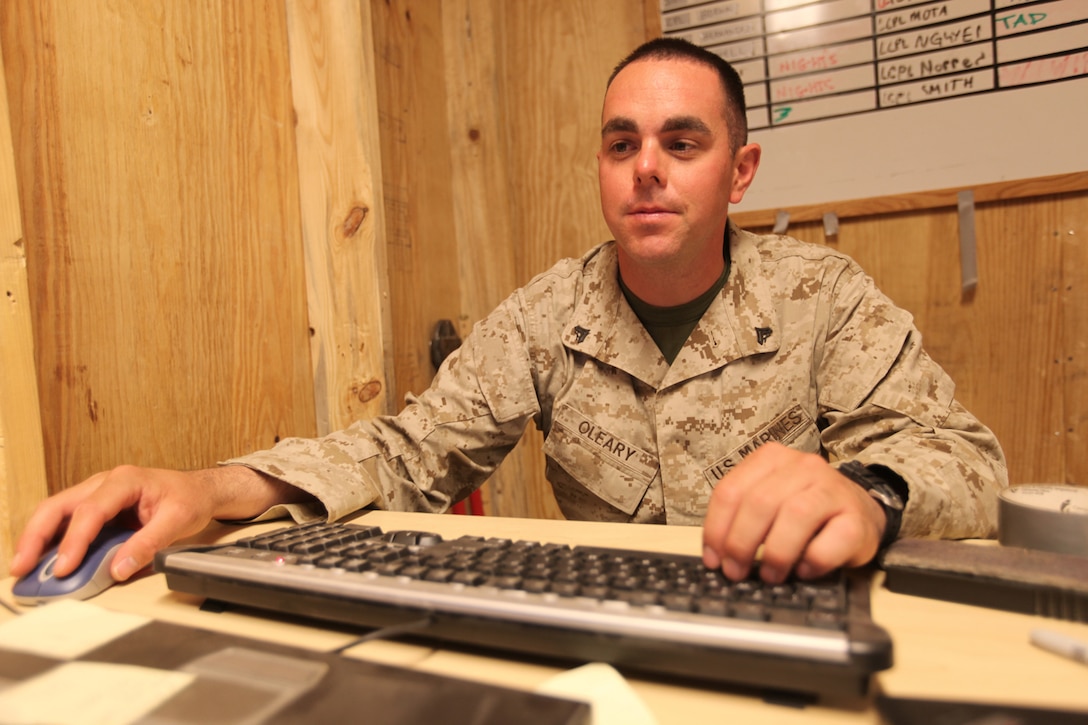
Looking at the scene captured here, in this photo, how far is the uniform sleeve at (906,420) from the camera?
0.73 meters

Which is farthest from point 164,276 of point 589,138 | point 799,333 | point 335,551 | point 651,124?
point 589,138

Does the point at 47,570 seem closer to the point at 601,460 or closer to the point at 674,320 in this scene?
the point at 601,460

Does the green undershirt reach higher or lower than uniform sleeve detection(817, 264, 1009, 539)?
higher

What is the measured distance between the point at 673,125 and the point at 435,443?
0.68 m

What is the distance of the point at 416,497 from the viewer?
1.12 m

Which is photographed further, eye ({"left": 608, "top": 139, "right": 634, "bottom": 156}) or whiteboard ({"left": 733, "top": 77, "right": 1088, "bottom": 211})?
whiteboard ({"left": 733, "top": 77, "right": 1088, "bottom": 211})

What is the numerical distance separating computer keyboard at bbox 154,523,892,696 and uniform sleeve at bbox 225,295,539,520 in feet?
0.98

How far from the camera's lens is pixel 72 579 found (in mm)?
636

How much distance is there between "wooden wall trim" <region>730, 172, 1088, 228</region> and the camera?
4.77 feet

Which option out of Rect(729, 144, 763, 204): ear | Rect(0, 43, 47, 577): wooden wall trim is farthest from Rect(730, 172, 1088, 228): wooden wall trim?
Rect(0, 43, 47, 577): wooden wall trim

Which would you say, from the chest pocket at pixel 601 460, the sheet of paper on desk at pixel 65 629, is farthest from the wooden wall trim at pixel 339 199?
the sheet of paper on desk at pixel 65 629

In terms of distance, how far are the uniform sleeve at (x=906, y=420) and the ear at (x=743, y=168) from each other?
0.32 metres

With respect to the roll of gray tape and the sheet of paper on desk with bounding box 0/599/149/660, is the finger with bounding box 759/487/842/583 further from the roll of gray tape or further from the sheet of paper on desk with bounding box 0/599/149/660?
the sheet of paper on desk with bounding box 0/599/149/660

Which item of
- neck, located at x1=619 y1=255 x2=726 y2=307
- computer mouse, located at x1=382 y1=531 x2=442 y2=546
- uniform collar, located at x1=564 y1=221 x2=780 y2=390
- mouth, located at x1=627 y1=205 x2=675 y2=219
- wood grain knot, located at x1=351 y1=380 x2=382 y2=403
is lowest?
computer mouse, located at x1=382 y1=531 x2=442 y2=546
